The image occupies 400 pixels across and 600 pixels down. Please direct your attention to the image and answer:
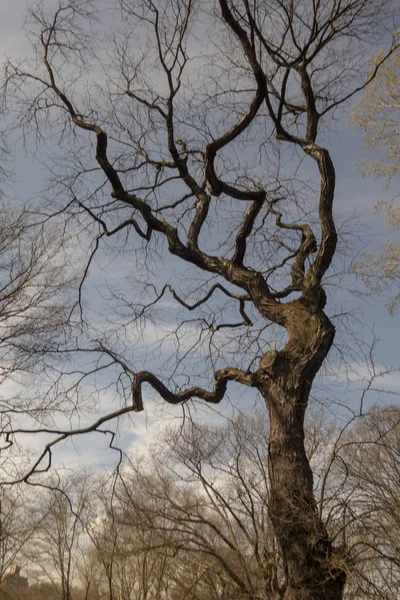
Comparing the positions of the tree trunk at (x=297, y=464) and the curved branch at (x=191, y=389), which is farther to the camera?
the curved branch at (x=191, y=389)

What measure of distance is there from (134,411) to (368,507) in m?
2.21

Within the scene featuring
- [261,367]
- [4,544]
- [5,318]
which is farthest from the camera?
[4,544]

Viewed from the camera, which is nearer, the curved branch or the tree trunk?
the tree trunk

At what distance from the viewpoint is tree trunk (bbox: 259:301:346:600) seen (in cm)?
397

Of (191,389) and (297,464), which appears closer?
(297,464)

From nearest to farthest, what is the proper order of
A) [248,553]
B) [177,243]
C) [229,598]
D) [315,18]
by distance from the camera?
[315,18] → [177,243] → [229,598] → [248,553]

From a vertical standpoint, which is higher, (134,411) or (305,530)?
(134,411)

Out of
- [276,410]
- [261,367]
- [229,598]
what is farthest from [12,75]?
[229,598]

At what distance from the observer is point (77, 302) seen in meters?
6.29

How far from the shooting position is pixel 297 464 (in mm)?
4293

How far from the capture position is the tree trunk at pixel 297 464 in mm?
3973

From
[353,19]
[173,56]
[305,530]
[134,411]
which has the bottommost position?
[305,530]

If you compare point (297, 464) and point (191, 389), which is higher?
point (191, 389)

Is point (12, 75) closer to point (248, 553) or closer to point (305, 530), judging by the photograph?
point (305, 530)
